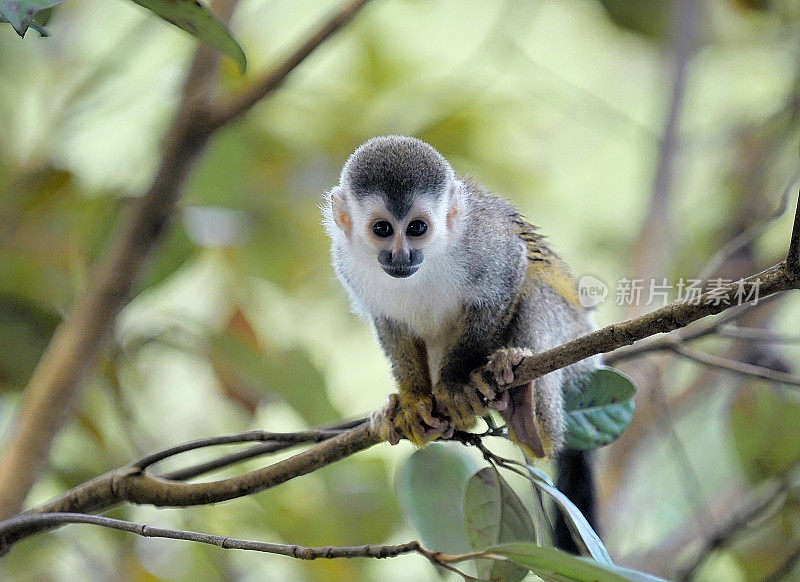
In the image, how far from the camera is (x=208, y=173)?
2.40 metres

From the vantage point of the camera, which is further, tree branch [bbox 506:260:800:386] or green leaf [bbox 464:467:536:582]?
green leaf [bbox 464:467:536:582]

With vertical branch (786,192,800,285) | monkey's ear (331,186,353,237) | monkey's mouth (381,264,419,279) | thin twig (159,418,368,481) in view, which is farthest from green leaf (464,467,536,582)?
monkey's ear (331,186,353,237)

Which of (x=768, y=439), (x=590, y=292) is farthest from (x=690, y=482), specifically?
(x=590, y=292)

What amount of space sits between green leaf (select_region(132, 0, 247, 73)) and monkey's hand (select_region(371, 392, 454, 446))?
0.67m

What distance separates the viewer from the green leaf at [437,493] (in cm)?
141

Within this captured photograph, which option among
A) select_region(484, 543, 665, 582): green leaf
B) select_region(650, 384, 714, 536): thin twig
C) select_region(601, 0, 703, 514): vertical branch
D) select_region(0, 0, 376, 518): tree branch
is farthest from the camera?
select_region(601, 0, 703, 514): vertical branch

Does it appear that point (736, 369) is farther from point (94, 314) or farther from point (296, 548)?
point (94, 314)

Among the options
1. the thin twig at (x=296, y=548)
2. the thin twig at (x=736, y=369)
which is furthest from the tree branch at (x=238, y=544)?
the thin twig at (x=736, y=369)

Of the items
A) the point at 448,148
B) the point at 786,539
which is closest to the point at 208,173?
the point at 448,148

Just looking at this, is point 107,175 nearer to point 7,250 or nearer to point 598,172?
point 7,250

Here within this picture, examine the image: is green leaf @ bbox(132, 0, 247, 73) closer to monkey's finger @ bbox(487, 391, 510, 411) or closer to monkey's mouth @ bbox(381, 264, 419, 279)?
monkey's mouth @ bbox(381, 264, 419, 279)

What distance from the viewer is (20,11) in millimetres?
884

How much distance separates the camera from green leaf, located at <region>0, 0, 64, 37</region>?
869 mm

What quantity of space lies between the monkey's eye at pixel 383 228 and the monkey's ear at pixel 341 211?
11 centimetres
